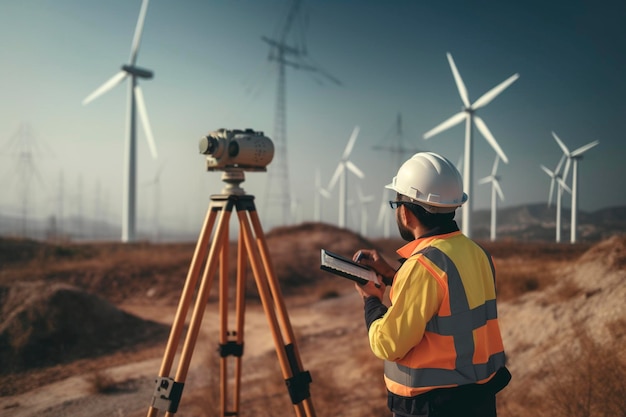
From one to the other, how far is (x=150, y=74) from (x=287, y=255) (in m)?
13.1

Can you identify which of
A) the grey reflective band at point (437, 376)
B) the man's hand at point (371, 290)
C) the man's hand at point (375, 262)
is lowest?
the grey reflective band at point (437, 376)

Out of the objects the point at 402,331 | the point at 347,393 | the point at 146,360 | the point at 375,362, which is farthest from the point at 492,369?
the point at 146,360

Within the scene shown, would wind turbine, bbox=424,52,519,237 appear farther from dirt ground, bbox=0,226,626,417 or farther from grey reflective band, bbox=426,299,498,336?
grey reflective band, bbox=426,299,498,336

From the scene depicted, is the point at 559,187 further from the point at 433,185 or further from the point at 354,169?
the point at 354,169

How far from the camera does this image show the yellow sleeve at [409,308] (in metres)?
1.77

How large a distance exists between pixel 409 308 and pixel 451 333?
0.77 ft

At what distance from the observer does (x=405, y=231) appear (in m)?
2.14

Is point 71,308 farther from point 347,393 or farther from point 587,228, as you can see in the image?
point 587,228

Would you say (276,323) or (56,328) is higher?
(276,323)

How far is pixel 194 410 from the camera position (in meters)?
4.78

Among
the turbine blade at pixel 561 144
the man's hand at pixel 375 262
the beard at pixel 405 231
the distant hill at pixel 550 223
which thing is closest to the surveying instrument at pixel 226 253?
the man's hand at pixel 375 262

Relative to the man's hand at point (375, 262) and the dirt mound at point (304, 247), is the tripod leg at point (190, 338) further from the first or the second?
the dirt mound at point (304, 247)

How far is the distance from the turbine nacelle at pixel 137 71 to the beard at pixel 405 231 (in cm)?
2394

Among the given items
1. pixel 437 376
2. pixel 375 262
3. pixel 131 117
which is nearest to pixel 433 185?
pixel 375 262
